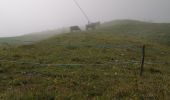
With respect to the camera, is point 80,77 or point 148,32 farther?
point 148,32

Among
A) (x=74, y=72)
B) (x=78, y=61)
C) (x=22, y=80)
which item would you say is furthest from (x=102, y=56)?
(x=22, y=80)

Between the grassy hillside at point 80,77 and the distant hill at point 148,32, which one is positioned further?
the distant hill at point 148,32

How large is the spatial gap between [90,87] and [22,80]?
14.8 feet

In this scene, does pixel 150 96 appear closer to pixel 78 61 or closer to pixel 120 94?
pixel 120 94

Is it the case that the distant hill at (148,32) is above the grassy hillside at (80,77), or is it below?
below

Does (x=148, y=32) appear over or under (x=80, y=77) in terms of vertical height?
under

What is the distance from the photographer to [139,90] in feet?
37.3

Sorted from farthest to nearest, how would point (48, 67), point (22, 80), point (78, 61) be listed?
point (78, 61), point (48, 67), point (22, 80)

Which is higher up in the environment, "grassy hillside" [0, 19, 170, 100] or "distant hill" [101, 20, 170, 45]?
"grassy hillside" [0, 19, 170, 100]

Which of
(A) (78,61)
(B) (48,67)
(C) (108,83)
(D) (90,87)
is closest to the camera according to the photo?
(D) (90,87)

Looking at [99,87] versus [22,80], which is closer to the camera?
[99,87]

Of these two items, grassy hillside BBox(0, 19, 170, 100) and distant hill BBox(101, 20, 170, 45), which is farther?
distant hill BBox(101, 20, 170, 45)

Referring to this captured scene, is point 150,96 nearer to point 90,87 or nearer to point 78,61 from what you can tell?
point 90,87

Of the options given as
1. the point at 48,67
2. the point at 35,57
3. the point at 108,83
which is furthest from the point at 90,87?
the point at 35,57
